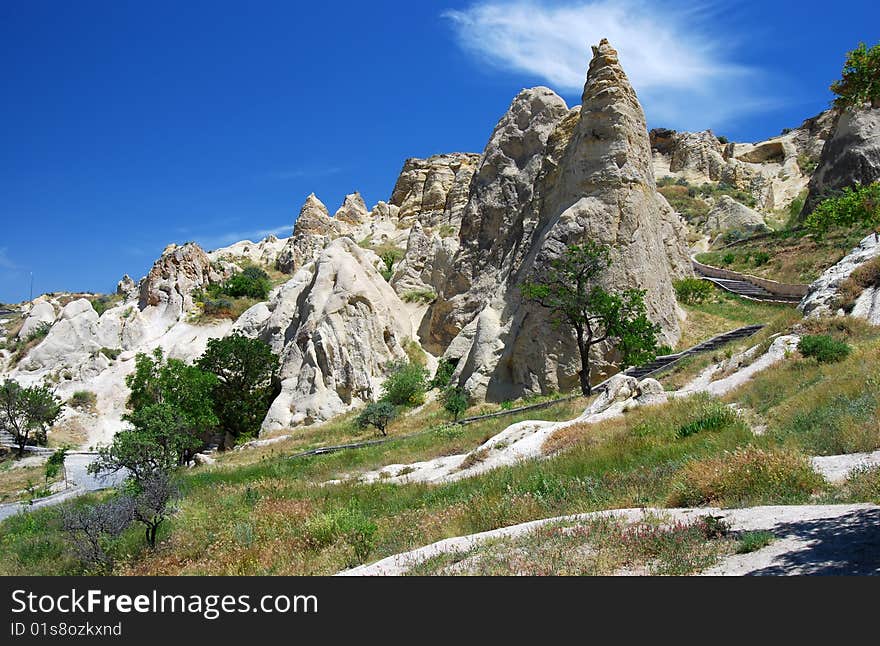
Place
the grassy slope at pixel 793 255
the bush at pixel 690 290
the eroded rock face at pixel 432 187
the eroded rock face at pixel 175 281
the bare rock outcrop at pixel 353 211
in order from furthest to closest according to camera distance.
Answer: the bare rock outcrop at pixel 353 211 < the eroded rock face at pixel 432 187 < the eroded rock face at pixel 175 281 < the grassy slope at pixel 793 255 < the bush at pixel 690 290

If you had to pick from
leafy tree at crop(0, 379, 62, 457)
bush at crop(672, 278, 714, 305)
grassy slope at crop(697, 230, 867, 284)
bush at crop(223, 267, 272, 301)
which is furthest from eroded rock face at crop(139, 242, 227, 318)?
grassy slope at crop(697, 230, 867, 284)

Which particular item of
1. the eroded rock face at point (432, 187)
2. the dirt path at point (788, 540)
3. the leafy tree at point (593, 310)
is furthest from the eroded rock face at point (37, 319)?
the dirt path at point (788, 540)

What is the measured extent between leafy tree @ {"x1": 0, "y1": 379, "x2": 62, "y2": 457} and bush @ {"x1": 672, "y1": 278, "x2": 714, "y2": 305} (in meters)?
35.8

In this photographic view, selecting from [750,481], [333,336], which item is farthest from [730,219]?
[750,481]

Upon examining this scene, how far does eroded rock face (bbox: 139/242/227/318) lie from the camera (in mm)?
45750

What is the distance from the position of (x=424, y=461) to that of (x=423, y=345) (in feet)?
70.1

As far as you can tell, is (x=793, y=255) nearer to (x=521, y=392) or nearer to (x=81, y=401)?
(x=521, y=392)

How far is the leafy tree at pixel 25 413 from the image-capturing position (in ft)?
108

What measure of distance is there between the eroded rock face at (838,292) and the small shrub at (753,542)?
13198mm

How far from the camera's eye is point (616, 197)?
26391mm

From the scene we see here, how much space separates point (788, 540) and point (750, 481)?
174 cm

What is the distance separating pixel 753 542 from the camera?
4625 millimetres

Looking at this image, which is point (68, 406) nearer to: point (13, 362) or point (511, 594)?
point (13, 362)

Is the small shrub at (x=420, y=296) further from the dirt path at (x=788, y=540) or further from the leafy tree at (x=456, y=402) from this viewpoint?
the dirt path at (x=788, y=540)
